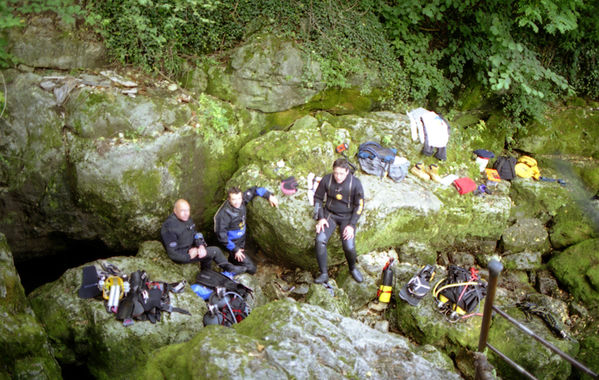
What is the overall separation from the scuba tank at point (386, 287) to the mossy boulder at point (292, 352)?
2.38m

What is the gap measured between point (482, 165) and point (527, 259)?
2.26 m

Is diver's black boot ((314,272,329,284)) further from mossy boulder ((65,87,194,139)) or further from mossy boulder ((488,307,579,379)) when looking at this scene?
mossy boulder ((65,87,194,139))

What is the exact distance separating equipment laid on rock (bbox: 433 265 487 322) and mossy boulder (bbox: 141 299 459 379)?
7.33 ft

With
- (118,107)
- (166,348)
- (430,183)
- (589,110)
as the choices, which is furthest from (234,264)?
(589,110)

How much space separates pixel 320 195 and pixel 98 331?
380cm

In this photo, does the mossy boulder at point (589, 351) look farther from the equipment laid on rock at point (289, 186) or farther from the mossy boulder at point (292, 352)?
the equipment laid on rock at point (289, 186)

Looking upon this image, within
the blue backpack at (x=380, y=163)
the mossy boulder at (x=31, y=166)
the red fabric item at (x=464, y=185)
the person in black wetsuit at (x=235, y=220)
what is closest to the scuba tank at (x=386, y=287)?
the blue backpack at (x=380, y=163)

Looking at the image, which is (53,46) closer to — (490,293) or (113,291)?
(113,291)

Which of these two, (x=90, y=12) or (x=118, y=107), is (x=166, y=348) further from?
(x=90, y=12)

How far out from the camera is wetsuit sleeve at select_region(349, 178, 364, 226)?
20.4ft

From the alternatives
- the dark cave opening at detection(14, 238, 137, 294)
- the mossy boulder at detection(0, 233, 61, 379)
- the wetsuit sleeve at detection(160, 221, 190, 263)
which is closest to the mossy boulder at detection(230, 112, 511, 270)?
the wetsuit sleeve at detection(160, 221, 190, 263)

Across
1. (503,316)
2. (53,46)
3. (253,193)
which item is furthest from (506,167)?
(53,46)

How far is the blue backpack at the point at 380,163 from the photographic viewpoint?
741 cm

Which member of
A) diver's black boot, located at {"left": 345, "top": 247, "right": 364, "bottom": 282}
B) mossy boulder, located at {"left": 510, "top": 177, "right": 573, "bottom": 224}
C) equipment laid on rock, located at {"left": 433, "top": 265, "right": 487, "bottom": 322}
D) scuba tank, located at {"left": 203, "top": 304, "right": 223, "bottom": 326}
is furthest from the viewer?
mossy boulder, located at {"left": 510, "top": 177, "right": 573, "bottom": 224}
